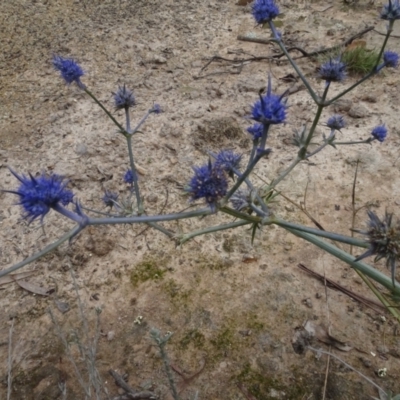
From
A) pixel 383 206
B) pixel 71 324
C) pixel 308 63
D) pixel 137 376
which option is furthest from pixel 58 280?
pixel 308 63

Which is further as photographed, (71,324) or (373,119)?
(373,119)

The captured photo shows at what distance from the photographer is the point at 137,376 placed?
2.02 m

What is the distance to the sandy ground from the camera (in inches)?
80.0

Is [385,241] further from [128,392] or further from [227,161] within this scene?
[128,392]

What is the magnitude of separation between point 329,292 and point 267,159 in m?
1.00

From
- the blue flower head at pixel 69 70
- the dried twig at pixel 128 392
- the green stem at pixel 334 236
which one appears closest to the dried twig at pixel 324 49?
the blue flower head at pixel 69 70

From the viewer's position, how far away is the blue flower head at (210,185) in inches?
52.2

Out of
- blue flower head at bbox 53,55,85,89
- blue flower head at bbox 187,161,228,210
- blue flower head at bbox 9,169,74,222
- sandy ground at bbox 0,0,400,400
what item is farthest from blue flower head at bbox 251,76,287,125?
sandy ground at bbox 0,0,400,400

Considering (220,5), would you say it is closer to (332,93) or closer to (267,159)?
(332,93)

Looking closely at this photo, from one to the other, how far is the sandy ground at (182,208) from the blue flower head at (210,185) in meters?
0.99

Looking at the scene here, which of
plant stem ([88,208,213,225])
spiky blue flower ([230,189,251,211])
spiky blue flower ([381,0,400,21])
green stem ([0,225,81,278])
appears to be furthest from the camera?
spiky blue flower ([381,0,400,21])

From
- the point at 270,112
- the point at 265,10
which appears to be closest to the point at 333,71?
the point at 265,10

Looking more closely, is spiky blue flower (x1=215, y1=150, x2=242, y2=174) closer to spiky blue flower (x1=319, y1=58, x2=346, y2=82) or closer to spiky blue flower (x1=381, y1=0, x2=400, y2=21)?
spiky blue flower (x1=319, y1=58, x2=346, y2=82)

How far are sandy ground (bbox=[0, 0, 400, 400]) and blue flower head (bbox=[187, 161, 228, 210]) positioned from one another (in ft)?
3.24
